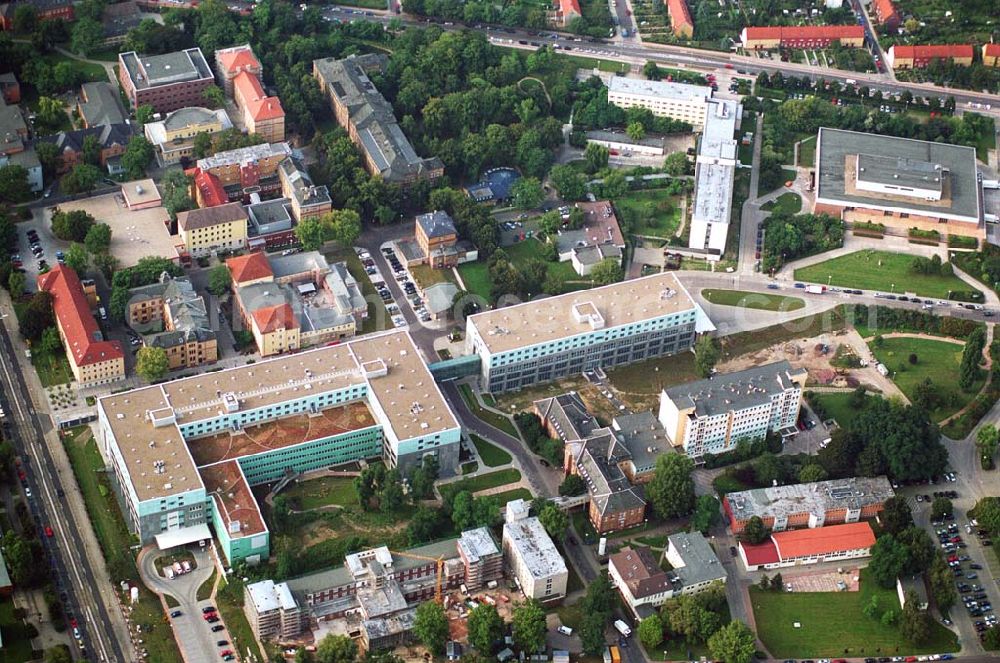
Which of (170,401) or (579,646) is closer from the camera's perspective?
(579,646)

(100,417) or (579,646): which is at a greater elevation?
(100,417)

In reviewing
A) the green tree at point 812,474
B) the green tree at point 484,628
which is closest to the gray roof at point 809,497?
the green tree at point 812,474

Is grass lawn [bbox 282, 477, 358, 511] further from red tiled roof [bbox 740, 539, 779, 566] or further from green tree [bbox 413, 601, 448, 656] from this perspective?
red tiled roof [bbox 740, 539, 779, 566]

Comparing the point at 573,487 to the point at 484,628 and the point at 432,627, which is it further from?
the point at 432,627

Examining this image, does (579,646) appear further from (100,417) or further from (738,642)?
(100,417)

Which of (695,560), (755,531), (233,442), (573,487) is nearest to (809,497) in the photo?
(755,531)

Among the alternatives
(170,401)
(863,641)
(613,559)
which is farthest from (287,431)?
(863,641)
